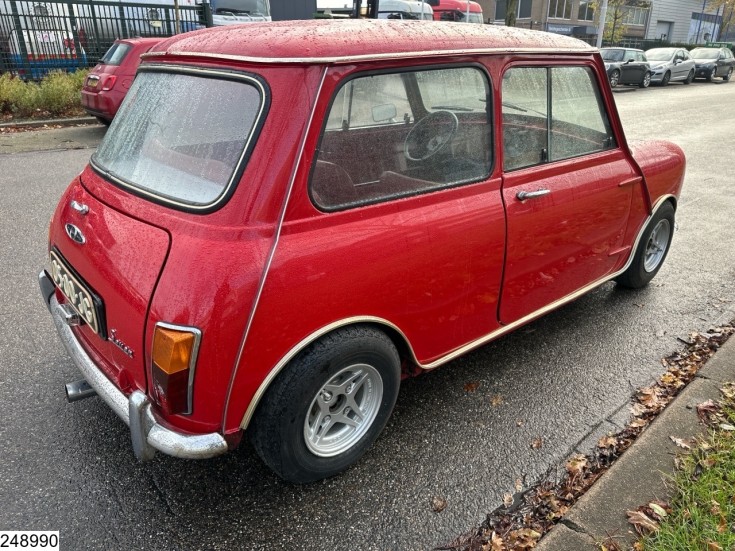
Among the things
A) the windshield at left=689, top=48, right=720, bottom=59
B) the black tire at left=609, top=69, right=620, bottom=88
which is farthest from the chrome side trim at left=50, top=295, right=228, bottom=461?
the windshield at left=689, top=48, right=720, bottom=59

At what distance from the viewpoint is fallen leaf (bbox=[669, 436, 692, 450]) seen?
268 cm

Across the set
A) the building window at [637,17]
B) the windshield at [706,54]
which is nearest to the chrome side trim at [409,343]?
the windshield at [706,54]

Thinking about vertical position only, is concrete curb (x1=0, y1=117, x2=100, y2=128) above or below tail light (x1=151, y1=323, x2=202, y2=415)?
below

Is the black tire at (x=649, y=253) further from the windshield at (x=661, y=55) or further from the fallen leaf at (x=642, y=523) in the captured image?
the windshield at (x=661, y=55)

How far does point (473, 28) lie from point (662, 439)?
2190mm

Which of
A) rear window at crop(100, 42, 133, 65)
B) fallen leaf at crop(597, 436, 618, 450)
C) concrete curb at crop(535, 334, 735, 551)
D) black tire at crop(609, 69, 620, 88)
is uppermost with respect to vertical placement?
rear window at crop(100, 42, 133, 65)

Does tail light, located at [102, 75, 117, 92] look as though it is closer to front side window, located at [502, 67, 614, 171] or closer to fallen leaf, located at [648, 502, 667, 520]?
front side window, located at [502, 67, 614, 171]

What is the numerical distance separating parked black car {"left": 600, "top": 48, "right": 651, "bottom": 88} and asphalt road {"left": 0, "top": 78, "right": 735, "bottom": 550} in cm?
2004

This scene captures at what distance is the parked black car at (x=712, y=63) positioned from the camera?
2672 centimetres

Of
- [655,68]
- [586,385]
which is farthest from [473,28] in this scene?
[655,68]

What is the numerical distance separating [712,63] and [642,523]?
3079 centimetres

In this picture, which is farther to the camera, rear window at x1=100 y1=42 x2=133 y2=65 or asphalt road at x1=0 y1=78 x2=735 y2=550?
rear window at x1=100 y1=42 x2=133 y2=65

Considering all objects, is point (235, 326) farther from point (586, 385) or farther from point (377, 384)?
point (586, 385)

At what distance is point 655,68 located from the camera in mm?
Answer: 23391
